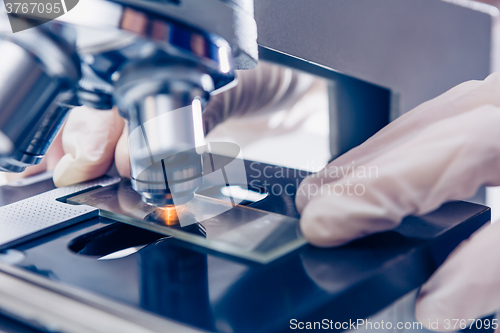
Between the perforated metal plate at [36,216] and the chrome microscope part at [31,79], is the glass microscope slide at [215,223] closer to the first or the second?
the perforated metal plate at [36,216]

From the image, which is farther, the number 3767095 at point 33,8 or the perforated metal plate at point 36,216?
the perforated metal plate at point 36,216

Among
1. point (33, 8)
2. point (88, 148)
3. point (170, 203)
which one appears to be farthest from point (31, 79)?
Answer: point (88, 148)

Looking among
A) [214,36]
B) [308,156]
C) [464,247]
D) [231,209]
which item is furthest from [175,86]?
[308,156]

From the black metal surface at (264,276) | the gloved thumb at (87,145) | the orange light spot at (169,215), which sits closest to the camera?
the black metal surface at (264,276)

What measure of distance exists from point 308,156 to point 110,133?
582mm

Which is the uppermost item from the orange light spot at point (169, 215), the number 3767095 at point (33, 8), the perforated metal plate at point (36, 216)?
the number 3767095 at point (33, 8)

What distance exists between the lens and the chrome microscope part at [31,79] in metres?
0.33

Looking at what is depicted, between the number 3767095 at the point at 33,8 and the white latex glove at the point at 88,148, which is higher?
the number 3767095 at the point at 33,8

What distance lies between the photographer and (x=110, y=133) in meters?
0.65

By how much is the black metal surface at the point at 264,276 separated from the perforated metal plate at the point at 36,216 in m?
0.01

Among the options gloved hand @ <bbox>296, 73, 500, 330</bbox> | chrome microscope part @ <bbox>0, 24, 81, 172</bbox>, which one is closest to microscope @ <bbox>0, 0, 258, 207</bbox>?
chrome microscope part @ <bbox>0, 24, 81, 172</bbox>

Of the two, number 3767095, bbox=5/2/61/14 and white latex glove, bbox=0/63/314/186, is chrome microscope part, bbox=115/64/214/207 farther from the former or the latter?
white latex glove, bbox=0/63/314/186

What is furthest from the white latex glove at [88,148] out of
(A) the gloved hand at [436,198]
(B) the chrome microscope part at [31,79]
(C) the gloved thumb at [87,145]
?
(A) the gloved hand at [436,198]

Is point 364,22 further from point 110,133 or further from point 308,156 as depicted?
point 308,156
